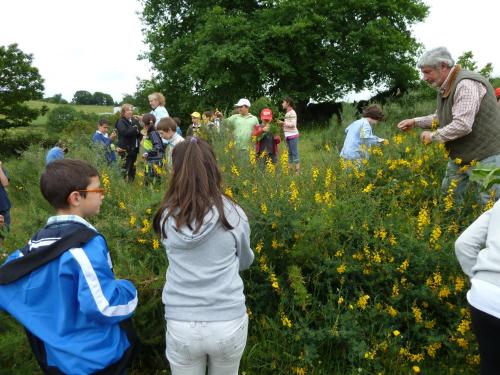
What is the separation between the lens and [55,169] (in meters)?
1.88

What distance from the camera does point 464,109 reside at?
3297 mm

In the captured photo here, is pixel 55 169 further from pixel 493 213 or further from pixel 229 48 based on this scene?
pixel 229 48

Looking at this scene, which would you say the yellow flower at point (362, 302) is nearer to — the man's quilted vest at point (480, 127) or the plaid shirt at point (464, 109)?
the plaid shirt at point (464, 109)

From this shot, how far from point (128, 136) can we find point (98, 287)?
23.6ft

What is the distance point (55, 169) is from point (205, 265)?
2.68ft

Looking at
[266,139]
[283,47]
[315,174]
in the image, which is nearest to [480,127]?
[315,174]

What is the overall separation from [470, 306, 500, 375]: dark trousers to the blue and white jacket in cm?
155

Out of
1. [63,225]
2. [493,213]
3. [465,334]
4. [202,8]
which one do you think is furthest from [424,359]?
[202,8]

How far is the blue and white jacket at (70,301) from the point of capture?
1.68 metres

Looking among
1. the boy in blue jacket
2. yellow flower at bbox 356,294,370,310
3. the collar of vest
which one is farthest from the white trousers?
the collar of vest

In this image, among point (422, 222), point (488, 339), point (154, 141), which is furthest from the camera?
point (154, 141)

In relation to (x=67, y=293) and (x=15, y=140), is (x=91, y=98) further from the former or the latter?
(x=67, y=293)

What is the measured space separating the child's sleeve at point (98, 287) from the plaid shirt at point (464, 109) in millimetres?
2789

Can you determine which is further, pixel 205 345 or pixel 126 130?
pixel 126 130
